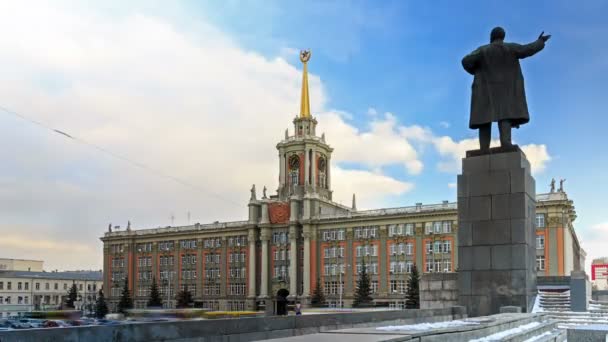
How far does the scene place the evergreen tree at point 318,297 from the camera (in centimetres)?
7806

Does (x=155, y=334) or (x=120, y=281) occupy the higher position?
(x=155, y=334)

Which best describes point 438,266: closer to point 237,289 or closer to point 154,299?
point 237,289

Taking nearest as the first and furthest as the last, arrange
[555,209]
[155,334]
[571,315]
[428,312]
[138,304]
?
A: [155,334]
[428,312]
[571,315]
[555,209]
[138,304]

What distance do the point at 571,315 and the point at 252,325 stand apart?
10.2 metres

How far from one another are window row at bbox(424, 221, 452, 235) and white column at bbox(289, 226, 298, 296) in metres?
18.1

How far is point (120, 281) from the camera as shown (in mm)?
103625

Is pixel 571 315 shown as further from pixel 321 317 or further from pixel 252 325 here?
pixel 252 325

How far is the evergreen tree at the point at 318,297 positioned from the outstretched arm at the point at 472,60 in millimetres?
63176

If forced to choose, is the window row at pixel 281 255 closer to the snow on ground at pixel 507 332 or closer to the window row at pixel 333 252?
the window row at pixel 333 252

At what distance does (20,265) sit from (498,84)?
479 feet

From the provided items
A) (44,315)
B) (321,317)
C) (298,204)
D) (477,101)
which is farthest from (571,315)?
(298,204)

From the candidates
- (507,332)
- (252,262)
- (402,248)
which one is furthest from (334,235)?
(507,332)

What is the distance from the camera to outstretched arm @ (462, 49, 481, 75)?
17422 mm

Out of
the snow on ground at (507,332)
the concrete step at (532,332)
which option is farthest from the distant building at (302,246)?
the snow on ground at (507,332)
